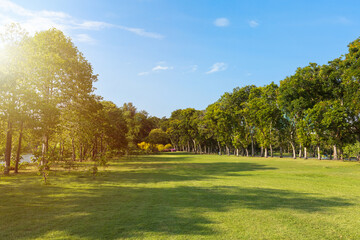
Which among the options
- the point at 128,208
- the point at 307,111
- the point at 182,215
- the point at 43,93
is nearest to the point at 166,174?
the point at 128,208

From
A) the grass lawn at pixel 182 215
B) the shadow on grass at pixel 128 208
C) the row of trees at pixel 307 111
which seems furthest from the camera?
the row of trees at pixel 307 111

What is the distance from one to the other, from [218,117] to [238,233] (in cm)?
6267

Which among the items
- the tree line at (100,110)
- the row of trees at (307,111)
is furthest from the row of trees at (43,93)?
the row of trees at (307,111)

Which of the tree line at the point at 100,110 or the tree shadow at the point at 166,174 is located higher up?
the tree line at the point at 100,110

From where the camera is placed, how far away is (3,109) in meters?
16.7

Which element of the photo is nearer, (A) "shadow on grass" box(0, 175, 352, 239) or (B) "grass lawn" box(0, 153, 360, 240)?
(B) "grass lawn" box(0, 153, 360, 240)

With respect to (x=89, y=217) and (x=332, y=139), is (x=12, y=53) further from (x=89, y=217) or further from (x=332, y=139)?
(x=332, y=139)

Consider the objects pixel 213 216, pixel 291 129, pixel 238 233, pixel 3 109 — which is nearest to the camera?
pixel 238 233

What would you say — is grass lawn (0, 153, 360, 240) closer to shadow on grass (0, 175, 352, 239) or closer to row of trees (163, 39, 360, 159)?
shadow on grass (0, 175, 352, 239)

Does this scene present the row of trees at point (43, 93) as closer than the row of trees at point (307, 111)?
Yes

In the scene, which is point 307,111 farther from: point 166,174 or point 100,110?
point 100,110

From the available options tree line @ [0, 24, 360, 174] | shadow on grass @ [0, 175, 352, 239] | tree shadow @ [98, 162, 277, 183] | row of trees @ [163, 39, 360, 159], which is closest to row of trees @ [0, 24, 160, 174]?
tree line @ [0, 24, 360, 174]

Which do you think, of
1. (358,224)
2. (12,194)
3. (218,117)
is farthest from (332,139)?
(12,194)

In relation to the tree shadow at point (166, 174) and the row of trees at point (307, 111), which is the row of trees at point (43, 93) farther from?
the row of trees at point (307, 111)
